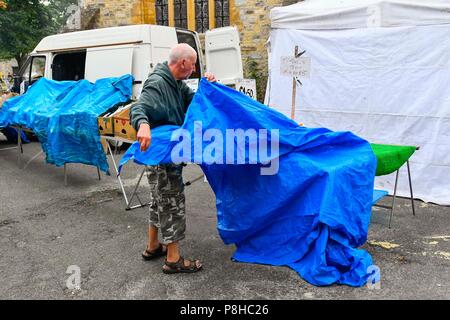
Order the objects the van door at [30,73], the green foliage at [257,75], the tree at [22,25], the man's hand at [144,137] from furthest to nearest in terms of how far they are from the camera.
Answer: the tree at [22,25]
the green foliage at [257,75]
the van door at [30,73]
the man's hand at [144,137]

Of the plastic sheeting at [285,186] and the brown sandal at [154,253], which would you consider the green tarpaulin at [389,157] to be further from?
the brown sandal at [154,253]

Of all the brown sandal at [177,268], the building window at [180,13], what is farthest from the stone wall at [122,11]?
the brown sandal at [177,268]

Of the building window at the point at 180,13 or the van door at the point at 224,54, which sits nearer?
the van door at the point at 224,54

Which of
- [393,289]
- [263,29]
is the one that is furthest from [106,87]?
[263,29]

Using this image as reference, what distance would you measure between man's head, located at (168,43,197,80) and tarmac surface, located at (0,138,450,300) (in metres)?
1.57

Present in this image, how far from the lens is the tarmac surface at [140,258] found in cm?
323

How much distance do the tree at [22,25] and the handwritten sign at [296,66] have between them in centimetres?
1607

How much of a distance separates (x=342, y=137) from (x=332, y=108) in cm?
248

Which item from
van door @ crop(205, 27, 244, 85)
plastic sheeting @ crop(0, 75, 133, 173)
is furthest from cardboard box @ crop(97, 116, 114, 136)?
van door @ crop(205, 27, 244, 85)

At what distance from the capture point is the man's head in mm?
3328

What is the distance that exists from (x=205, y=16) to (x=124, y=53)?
22.8ft

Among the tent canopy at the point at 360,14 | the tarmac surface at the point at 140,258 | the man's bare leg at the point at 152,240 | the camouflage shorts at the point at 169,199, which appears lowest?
the tarmac surface at the point at 140,258

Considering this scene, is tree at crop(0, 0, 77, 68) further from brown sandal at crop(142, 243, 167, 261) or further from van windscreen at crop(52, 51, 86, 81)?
brown sandal at crop(142, 243, 167, 261)

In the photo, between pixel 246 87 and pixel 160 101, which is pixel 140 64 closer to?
pixel 246 87
